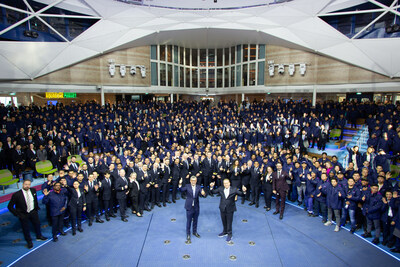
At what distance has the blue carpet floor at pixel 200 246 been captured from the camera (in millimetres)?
5738

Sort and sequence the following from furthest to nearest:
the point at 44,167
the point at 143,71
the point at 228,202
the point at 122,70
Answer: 1. the point at 143,71
2. the point at 122,70
3. the point at 44,167
4. the point at 228,202

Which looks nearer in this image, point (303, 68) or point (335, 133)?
point (335, 133)

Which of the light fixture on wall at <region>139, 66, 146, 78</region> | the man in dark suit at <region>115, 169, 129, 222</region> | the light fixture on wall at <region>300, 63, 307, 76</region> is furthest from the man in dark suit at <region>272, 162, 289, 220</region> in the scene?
the light fixture on wall at <region>139, 66, 146, 78</region>

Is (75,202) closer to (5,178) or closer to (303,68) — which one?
(5,178)

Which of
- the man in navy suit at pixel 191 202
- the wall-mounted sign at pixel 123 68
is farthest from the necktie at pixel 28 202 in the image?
the wall-mounted sign at pixel 123 68

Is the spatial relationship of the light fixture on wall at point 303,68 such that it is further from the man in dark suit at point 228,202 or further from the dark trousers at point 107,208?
the dark trousers at point 107,208

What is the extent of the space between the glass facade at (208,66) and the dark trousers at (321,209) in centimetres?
1887

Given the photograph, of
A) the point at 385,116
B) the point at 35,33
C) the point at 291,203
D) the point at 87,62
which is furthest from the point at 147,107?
the point at 385,116

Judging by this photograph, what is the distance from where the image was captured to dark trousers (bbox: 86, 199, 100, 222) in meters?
7.36

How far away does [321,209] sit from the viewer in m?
7.71

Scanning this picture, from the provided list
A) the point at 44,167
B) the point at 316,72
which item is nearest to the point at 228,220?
the point at 44,167

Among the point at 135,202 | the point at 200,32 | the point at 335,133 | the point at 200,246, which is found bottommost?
the point at 200,246

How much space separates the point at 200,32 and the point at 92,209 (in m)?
19.8

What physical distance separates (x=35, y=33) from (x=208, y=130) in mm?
15022
